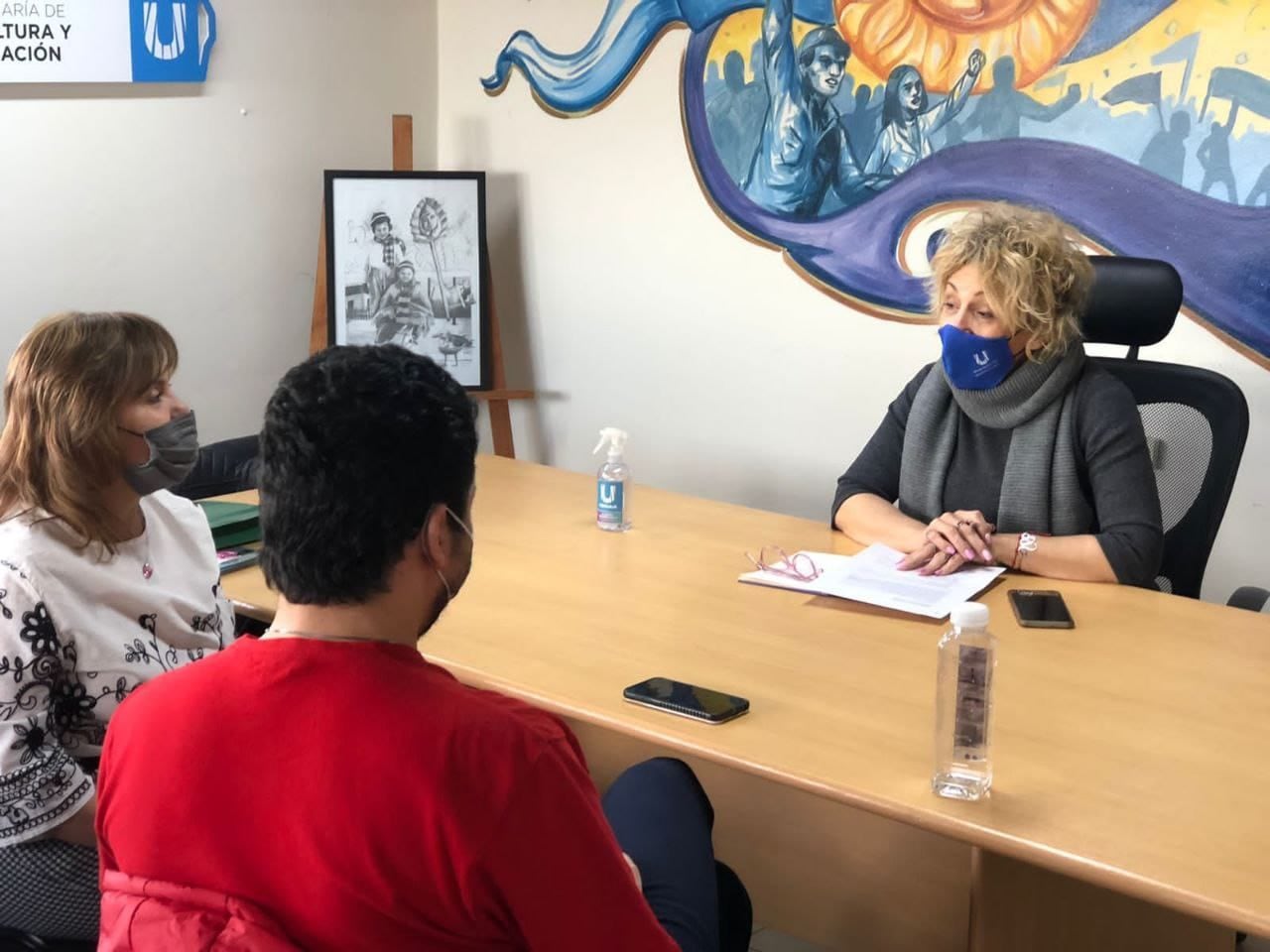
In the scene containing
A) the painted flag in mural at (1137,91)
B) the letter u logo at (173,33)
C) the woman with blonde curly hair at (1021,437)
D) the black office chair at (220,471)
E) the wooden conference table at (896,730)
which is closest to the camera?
the wooden conference table at (896,730)

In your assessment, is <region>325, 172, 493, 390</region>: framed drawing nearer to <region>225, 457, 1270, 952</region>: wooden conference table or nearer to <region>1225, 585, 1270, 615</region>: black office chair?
<region>225, 457, 1270, 952</region>: wooden conference table

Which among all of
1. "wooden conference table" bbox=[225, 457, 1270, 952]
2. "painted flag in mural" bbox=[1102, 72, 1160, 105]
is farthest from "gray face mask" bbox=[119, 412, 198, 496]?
"painted flag in mural" bbox=[1102, 72, 1160, 105]

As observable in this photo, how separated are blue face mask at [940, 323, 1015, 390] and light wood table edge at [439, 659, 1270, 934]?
1014 millimetres

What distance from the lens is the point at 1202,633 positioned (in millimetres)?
2145

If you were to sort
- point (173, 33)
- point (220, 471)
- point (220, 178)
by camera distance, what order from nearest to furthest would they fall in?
point (220, 471)
point (173, 33)
point (220, 178)

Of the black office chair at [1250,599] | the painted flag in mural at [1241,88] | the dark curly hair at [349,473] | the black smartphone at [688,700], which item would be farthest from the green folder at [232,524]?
the painted flag in mural at [1241,88]

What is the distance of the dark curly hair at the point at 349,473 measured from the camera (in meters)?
1.17

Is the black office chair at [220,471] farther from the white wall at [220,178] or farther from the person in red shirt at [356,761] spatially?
the person in red shirt at [356,761]

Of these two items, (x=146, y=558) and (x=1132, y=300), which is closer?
(x=146, y=558)

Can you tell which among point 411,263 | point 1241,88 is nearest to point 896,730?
point 1241,88

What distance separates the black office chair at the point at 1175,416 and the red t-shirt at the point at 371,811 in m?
1.74

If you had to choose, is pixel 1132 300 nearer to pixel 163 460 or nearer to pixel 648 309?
pixel 163 460

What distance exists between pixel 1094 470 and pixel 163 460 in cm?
153

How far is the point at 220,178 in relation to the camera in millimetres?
4090
